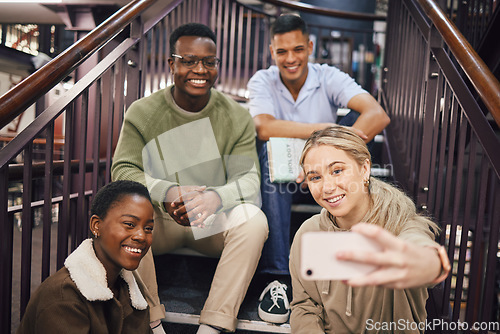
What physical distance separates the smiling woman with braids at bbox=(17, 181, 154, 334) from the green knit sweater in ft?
1.43

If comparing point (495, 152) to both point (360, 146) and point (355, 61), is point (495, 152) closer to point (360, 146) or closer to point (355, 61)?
point (360, 146)

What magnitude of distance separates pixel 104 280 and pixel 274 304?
2.30 feet

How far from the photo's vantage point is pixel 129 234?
1184mm

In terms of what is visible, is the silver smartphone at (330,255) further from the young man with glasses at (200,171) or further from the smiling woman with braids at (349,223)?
the young man with glasses at (200,171)

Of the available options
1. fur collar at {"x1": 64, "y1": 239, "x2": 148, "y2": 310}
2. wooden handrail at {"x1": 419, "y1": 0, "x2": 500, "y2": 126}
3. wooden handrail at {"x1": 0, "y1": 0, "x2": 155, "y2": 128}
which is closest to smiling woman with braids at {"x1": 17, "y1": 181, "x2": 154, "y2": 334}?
fur collar at {"x1": 64, "y1": 239, "x2": 148, "y2": 310}

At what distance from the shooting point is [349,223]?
124 cm

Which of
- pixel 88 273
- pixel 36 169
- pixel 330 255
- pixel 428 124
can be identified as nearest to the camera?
pixel 330 255

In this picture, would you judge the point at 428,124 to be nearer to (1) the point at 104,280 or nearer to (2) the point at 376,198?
(2) the point at 376,198

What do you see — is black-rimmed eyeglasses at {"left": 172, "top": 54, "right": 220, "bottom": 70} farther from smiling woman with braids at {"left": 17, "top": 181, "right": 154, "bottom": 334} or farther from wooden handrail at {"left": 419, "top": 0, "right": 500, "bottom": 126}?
wooden handrail at {"left": 419, "top": 0, "right": 500, "bottom": 126}

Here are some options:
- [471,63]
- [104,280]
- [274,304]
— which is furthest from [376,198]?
[104,280]

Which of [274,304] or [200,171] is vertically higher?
[200,171]

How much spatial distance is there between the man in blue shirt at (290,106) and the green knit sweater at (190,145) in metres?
0.20

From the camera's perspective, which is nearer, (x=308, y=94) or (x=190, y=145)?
(x=190, y=145)

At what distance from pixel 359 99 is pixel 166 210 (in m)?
1.22
